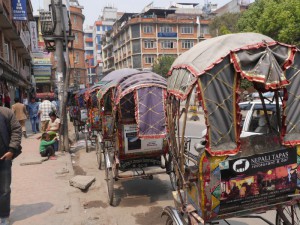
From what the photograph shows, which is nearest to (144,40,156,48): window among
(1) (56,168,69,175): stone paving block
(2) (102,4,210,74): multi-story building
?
(2) (102,4,210,74): multi-story building

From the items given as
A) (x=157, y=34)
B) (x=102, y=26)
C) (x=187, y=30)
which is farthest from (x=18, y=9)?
(x=102, y=26)

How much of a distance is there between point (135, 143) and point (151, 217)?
4.57 ft

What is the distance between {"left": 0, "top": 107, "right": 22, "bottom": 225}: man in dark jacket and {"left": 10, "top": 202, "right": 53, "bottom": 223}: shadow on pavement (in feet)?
1.96

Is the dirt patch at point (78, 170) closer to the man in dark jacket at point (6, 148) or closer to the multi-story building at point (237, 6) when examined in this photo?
the man in dark jacket at point (6, 148)

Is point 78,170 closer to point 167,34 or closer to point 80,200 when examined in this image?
point 80,200

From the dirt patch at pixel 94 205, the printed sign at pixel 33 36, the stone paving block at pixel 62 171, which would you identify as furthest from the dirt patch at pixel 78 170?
the printed sign at pixel 33 36

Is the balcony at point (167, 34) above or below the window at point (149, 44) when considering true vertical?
above

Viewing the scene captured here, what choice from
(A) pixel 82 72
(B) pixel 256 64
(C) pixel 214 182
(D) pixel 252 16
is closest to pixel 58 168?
(C) pixel 214 182

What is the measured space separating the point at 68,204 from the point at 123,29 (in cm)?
5746

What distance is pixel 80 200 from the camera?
5898mm

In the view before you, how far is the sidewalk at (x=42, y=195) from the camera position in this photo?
4.95 m

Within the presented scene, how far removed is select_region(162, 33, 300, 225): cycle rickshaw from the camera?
270 cm

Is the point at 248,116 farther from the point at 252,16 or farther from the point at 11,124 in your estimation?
the point at 252,16

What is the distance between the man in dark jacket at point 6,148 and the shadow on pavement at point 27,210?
598 millimetres
